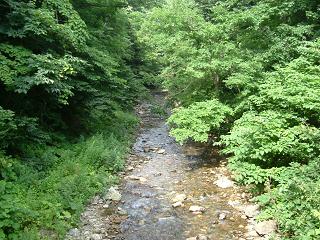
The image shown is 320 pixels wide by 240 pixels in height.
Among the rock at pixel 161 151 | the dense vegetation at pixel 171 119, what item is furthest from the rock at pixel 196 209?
the rock at pixel 161 151

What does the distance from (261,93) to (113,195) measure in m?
5.22

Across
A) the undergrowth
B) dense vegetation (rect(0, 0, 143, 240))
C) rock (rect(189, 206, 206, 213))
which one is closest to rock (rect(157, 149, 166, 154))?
dense vegetation (rect(0, 0, 143, 240))

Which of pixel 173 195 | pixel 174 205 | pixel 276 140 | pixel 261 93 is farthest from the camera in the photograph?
pixel 261 93

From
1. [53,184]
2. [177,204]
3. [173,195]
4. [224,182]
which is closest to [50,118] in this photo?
[53,184]

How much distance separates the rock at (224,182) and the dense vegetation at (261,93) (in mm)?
836

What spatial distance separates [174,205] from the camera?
8.81 metres

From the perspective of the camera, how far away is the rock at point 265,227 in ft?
23.3

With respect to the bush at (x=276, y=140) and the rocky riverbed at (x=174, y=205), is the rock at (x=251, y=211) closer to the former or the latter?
the rocky riverbed at (x=174, y=205)

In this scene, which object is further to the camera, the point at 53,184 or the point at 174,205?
the point at 174,205

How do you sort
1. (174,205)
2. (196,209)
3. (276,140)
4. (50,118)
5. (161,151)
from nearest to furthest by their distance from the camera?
(276,140)
(196,209)
(174,205)
(50,118)
(161,151)

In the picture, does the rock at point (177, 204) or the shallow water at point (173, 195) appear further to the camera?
the rock at point (177, 204)

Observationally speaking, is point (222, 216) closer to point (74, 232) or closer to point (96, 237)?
point (96, 237)

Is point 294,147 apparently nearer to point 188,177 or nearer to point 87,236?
point 188,177

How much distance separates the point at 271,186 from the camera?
7902 millimetres
